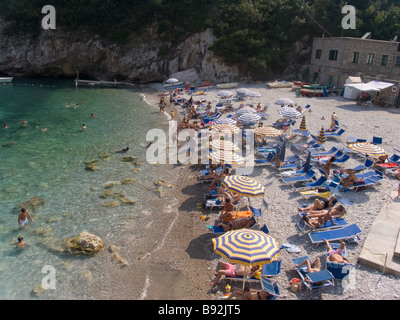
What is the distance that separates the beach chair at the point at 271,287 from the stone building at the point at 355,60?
27136 millimetres

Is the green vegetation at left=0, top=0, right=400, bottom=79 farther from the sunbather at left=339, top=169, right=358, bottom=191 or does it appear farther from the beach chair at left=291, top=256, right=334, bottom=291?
the beach chair at left=291, top=256, right=334, bottom=291

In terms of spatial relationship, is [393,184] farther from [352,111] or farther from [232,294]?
[352,111]

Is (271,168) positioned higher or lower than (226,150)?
lower

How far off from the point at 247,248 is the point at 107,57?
45.5 meters

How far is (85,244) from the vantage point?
1130 cm

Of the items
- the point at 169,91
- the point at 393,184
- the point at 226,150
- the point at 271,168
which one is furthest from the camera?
the point at 169,91

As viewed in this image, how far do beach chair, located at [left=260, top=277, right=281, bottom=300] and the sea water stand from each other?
184 inches

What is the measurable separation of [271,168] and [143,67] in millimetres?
34252

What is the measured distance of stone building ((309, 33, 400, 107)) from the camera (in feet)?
106

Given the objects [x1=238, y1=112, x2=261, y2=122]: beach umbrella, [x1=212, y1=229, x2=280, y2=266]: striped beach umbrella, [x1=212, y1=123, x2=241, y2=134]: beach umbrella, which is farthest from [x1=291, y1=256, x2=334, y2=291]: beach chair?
[x1=238, y1=112, x2=261, y2=122]: beach umbrella

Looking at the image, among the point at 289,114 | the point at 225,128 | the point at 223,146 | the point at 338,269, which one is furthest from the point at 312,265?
the point at 289,114

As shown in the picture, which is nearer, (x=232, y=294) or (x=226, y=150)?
(x=232, y=294)

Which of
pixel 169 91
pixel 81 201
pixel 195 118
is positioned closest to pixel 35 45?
pixel 169 91
